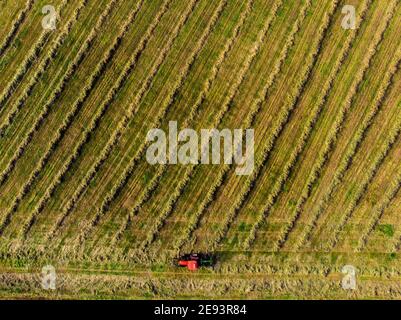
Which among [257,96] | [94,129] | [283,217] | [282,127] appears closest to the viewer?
[283,217]

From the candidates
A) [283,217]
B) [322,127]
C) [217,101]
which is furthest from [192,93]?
[283,217]

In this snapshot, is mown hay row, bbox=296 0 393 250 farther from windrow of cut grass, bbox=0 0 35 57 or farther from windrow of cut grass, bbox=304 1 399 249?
windrow of cut grass, bbox=0 0 35 57

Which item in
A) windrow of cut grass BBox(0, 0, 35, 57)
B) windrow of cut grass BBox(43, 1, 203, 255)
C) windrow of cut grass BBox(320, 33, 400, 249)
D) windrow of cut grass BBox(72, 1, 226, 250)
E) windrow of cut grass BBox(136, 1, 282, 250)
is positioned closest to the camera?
windrow of cut grass BBox(320, 33, 400, 249)

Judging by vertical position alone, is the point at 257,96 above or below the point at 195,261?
above

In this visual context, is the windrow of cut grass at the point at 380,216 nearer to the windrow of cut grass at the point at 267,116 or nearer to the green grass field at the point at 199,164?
the green grass field at the point at 199,164

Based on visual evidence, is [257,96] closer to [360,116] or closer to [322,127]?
[322,127]

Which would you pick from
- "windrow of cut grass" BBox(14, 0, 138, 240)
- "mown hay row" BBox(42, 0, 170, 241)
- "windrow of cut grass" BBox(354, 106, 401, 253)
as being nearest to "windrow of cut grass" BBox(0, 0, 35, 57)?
"windrow of cut grass" BBox(14, 0, 138, 240)
